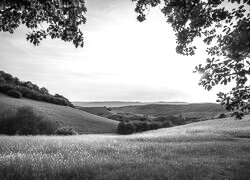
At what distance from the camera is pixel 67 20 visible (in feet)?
29.2

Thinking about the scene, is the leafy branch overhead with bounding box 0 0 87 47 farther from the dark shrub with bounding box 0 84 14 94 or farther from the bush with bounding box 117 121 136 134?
the dark shrub with bounding box 0 84 14 94

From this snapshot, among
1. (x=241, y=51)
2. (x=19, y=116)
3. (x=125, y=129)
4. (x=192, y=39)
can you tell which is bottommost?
(x=125, y=129)

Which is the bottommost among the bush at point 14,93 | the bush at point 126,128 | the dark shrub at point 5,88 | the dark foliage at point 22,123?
the bush at point 126,128

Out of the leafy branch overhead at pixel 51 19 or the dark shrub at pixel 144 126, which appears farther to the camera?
the dark shrub at pixel 144 126

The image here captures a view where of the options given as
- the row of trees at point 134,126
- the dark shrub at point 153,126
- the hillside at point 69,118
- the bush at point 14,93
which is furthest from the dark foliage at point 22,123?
the dark shrub at point 153,126

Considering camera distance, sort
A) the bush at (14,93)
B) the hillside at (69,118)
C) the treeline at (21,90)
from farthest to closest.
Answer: the treeline at (21,90) → the bush at (14,93) → the hillside at (69,118)

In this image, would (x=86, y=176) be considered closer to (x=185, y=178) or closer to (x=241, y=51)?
(x=185, y=178)

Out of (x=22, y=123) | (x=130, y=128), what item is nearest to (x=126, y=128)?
(x=130, y=128)

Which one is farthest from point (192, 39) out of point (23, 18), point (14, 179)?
point (14, 179)

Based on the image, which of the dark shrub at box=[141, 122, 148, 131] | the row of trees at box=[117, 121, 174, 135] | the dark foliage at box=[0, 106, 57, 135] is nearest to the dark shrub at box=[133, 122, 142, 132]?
the row of trees at box=[117, 121, 174, 135]

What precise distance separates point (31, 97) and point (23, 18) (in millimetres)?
95531

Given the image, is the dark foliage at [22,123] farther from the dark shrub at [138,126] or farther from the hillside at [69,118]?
the dark shrub at [138,126]

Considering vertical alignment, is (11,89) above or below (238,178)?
above

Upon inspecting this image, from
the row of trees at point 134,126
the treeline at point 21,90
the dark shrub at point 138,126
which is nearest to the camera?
the row of trees at point 134,126
